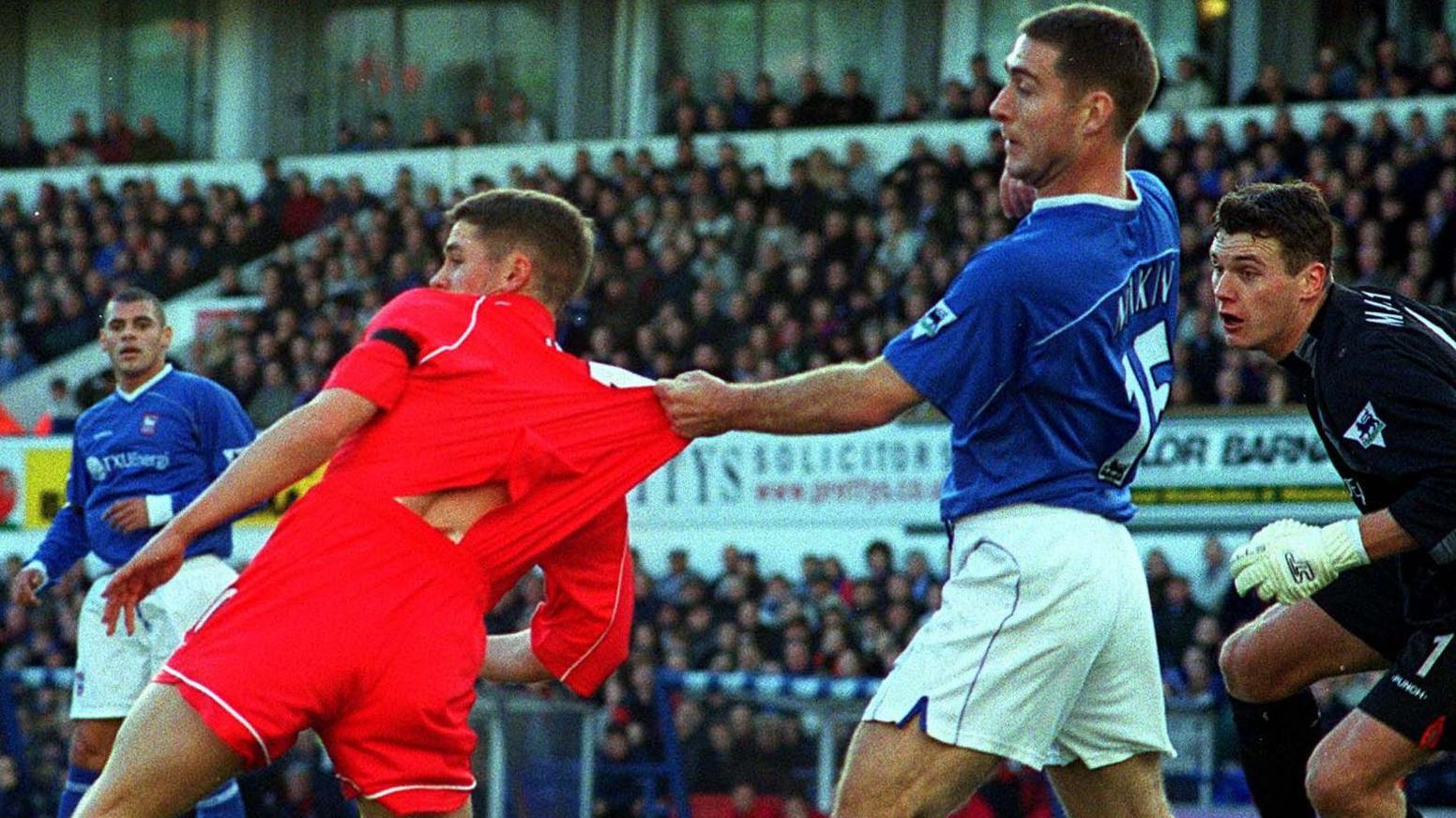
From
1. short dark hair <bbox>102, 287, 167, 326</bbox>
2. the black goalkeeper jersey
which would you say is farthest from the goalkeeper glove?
short dark hair <bbox>102, 287, 167, 326</bbox>

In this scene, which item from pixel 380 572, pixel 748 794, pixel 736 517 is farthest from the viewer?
pixel 736 517

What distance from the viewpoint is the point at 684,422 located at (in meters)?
5.13

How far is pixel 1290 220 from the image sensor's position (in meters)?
5.74

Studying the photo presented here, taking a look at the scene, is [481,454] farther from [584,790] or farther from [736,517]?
[736,517]

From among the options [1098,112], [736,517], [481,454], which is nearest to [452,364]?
[481,454]

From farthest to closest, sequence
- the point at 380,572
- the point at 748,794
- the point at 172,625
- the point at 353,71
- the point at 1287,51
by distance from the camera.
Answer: the point at 353,71 → the point at 1287,51 → the point at 748,794 → the point at 172,625 → the point at 380,572

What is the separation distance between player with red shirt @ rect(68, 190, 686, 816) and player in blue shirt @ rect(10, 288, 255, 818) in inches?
151

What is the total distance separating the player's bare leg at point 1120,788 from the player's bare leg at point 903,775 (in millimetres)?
383

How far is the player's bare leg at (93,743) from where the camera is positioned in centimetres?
A: 868

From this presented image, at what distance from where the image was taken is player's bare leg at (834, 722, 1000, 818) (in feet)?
15.4

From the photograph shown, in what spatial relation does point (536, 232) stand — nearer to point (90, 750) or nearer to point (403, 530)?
point (403, 530)

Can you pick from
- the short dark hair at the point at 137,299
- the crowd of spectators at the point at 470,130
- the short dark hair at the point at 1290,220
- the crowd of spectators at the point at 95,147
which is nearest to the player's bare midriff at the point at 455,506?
the short dark hair at the point at 1290,220

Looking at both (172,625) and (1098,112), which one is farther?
(172,625)

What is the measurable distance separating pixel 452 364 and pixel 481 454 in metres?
0.21
